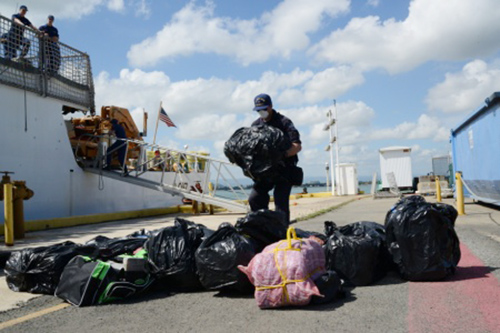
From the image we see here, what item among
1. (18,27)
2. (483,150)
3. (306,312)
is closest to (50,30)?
(18,27)

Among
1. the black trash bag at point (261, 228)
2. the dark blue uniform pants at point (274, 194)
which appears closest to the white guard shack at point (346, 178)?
the dark blue uniform pants at point (274, 194)

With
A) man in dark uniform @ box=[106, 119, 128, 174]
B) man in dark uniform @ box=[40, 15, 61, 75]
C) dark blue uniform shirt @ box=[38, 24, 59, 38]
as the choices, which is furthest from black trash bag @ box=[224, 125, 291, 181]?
man in dark uniform @ box=[106, 119, 128, 174]

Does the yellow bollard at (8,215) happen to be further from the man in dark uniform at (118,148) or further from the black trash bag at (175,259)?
the man in dark uniform at (118,148)

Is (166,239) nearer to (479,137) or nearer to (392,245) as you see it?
(392,245)

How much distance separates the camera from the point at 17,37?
10531mm

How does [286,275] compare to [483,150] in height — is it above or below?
below

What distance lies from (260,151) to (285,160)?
38 centimetres

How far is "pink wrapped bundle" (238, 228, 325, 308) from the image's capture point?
3.20m

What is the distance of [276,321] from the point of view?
2961mm

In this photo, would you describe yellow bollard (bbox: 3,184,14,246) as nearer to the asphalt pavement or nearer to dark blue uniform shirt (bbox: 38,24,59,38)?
the asphalt pavement

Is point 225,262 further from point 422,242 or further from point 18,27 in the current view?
point 18,27

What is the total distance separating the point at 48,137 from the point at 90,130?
255cm

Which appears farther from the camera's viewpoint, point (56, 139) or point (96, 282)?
point (56, 139)

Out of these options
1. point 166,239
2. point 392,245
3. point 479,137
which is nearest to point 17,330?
point 166,239
